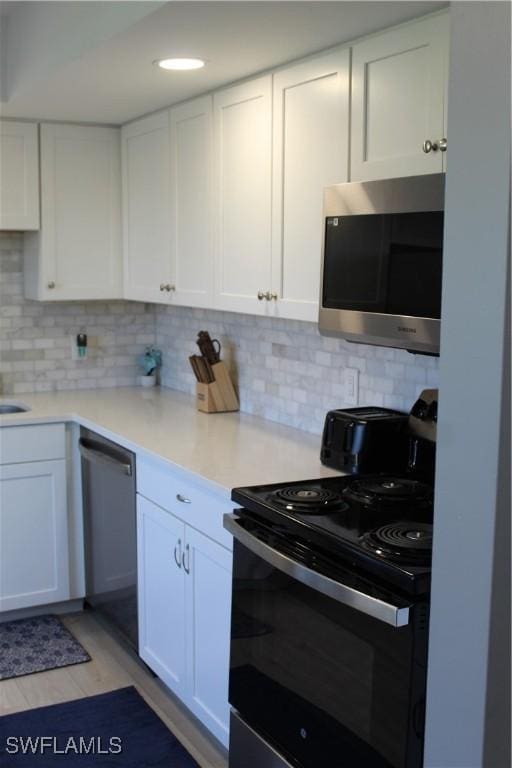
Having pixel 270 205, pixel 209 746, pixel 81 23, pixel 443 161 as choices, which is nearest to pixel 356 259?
pixel 443 161

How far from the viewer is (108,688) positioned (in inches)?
129

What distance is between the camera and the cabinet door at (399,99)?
2.16 meters

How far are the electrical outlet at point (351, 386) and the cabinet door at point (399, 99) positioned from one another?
0.79m

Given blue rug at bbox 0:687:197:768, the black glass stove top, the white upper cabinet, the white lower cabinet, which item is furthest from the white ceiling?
blue rug at bbox 0:687:197:768

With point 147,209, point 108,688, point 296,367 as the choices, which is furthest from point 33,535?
point 147,209

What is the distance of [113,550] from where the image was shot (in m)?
3.53

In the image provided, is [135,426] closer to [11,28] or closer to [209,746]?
[209,746]

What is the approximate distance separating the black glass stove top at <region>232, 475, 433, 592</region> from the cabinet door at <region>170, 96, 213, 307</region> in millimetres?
1181

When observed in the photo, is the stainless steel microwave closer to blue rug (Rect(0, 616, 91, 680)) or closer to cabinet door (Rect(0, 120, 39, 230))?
blue rug (Rect(0, 616, 91, 680))

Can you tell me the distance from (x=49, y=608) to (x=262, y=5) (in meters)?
2.78

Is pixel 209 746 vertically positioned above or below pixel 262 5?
below

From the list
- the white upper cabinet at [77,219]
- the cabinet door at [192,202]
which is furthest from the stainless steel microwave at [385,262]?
the white upper cabinet at [77,219]

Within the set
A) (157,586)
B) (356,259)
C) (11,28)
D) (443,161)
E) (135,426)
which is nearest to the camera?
(443,161)

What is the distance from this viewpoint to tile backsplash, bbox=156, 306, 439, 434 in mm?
2855
